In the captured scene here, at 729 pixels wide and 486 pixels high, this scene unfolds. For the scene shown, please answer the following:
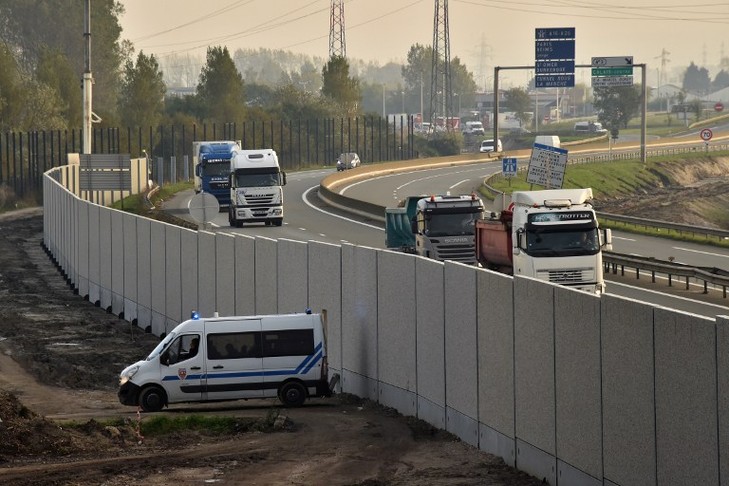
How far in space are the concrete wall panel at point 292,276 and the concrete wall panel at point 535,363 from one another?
32.9 feet

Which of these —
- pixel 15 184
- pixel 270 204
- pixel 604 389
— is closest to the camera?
pixel 604 389

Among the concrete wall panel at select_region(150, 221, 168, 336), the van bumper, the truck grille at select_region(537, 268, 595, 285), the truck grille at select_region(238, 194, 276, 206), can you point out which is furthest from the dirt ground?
the truck grille at select_region(238, 194, 276, 206)

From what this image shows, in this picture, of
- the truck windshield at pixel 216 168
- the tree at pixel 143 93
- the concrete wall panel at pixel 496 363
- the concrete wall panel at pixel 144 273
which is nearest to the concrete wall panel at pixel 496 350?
the concrete wall panel at pixel 496 363

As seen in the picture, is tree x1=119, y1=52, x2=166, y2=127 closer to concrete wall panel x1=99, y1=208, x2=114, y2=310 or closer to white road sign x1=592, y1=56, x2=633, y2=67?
white road sign x1=592, y1=56, x2=633, y2=67

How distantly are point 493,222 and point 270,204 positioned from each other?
83.0ft

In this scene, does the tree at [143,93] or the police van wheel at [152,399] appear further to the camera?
the tree at [143,93]

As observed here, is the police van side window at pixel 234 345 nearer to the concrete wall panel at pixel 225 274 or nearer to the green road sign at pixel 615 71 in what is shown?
the concrete wall panel at pixel 225 274

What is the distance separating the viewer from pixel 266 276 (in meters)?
30.3

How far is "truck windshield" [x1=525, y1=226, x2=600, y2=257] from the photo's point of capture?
111 ft

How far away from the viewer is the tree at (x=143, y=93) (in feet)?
459

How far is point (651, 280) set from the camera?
41.1m

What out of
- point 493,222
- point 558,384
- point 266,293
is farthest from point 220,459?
point 493,222

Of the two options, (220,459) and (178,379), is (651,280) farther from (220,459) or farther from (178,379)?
(220,459)

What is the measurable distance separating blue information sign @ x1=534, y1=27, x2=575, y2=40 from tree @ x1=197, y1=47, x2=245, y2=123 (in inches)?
2118
